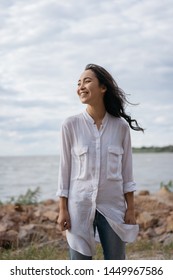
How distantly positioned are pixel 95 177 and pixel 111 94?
13.7 inches

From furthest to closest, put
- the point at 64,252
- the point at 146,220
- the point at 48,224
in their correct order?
the point at 48,224
the point at 146,220
the point at 64,252

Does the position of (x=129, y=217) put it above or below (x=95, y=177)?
below

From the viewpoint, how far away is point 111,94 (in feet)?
7.30

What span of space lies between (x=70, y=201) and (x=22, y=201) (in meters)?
4.26

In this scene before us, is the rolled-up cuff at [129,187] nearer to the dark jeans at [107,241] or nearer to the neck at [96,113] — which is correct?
the dark jeans at [107,241]

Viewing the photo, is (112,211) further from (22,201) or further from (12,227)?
(22,201)

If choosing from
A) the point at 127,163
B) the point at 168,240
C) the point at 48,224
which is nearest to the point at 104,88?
the point at 127,163

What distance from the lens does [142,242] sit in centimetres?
388

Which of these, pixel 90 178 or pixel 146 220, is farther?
pixel 146 220

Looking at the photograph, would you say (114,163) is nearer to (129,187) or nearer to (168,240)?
(129,187)

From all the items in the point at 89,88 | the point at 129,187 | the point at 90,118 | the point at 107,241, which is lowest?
the point at 107,241

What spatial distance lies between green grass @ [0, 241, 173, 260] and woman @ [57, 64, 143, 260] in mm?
1266

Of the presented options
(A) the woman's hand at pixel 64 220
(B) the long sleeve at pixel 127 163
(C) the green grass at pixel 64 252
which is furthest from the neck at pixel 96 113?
(C) the green grass at pixel 64 252
